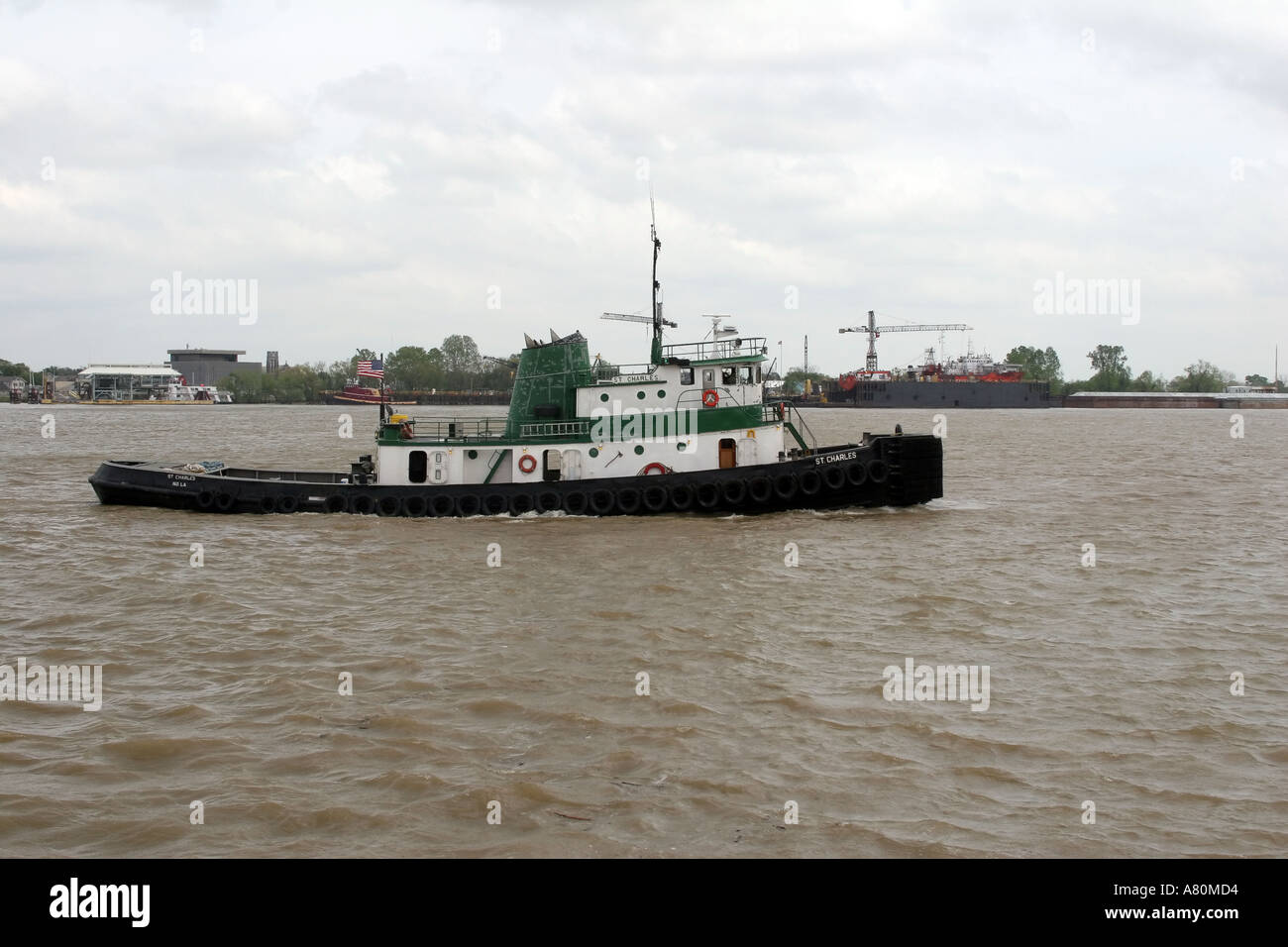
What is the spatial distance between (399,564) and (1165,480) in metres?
30.6

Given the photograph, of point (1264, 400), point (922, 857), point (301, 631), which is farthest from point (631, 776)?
point (1264, 400)

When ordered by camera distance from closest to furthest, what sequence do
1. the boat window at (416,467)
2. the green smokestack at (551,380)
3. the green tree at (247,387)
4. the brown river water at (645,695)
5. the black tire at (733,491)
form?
1. the brown river water at (645,695)
2. the black tire at (733,491)
3. the green smokestack at (551,380)
4. the boat window at (416,467)
5. the green tree at (247,387)

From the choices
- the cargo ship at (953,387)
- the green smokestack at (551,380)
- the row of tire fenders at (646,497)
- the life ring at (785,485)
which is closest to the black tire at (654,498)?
the row of tire fenders at (646,497)

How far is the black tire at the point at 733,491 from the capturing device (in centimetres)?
2509

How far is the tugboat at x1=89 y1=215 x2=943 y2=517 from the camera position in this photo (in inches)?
993

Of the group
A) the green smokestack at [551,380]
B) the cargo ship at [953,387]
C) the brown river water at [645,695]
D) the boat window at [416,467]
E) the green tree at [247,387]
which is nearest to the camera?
the brown river water at [645,695]

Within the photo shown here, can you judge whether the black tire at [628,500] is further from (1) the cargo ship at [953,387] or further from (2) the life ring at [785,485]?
(1) the cargo ship at [953,387]

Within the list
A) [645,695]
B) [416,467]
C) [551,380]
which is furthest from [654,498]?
[645,695]

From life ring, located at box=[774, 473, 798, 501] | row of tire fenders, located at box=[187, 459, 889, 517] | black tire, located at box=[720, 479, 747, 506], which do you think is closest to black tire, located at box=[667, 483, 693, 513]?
row of tire fenders, located at box=[187, 459, 889, 517]

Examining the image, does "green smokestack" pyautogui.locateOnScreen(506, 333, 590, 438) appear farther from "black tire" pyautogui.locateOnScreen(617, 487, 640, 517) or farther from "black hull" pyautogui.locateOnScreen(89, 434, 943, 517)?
"black tire" pyautogui.locateOnScreen(617, 487, 640, 517)

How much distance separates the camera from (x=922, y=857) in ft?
25.0

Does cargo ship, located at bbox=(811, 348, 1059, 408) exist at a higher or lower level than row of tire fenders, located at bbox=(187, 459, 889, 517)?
higher

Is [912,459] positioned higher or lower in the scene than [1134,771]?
higher
